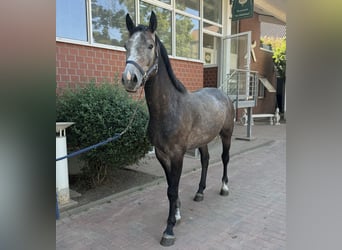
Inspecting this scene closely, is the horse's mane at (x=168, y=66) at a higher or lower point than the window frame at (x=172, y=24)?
lower

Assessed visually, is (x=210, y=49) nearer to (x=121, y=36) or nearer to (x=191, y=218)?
(x=121, y=36)

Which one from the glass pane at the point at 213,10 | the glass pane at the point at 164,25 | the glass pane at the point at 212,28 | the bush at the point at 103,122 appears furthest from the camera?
the glass pane at the point at 212,28

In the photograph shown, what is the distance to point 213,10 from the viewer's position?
361 inches

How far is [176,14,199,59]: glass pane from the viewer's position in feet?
24.2

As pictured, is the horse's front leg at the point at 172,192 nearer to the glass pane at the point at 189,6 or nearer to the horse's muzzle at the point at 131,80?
the horse's muzzle at the point at 131,80

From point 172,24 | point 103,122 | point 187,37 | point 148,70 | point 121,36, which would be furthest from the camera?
point 187,37

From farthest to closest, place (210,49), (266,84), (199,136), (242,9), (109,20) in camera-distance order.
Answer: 1. (266,84)
2. (210,49)
3. (242,9)
4. (109,20)
5. (199,136)

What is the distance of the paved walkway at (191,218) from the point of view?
2.68 m

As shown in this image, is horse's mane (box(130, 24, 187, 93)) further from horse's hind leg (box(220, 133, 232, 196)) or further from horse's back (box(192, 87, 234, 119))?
horse's hind leg (box(220, 133, 232, 196))

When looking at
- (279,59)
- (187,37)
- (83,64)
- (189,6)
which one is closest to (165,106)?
(83,64)

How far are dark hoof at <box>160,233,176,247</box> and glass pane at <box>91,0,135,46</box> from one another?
13.6 feet

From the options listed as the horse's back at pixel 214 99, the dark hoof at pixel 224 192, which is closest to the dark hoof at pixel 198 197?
the dark hoof at pixel 224 192

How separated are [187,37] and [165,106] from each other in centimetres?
553

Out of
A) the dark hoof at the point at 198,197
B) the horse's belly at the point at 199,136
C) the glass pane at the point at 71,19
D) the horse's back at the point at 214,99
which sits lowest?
the dark hoof at the point at 198,197
